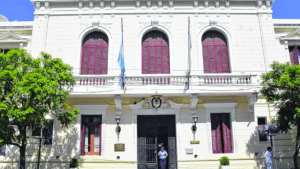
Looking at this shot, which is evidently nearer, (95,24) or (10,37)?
(95,24)

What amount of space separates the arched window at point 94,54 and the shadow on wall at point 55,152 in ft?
12.4

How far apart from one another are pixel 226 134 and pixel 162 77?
5018mm

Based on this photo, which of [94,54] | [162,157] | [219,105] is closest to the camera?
[162,157]

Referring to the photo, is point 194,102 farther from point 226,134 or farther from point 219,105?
Answer: point 226,134

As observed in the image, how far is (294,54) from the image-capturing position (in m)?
17.5

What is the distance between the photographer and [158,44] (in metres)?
17.3

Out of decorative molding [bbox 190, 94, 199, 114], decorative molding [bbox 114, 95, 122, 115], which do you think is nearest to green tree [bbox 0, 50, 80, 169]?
decorative molding [bbox 114, 95, 122, 115]

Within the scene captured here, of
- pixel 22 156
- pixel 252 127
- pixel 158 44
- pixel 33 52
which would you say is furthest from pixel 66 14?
pixel 252 127

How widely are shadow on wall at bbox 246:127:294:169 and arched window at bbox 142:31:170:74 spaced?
6.42 metres

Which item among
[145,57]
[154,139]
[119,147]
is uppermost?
[145,57]

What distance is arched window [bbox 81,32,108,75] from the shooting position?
16.9 meters

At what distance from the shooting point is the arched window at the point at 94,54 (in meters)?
16.9

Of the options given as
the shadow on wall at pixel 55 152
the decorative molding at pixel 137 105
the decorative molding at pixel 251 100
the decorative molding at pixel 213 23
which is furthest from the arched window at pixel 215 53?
the shadow on wall at pixel 55 152

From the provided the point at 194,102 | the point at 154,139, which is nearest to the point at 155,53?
the point at 194,102
